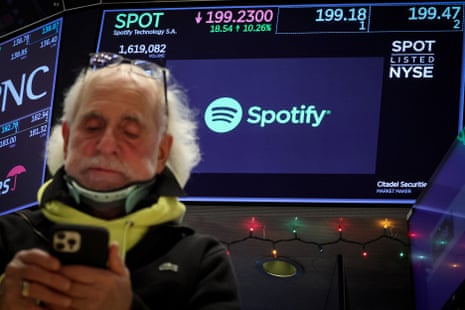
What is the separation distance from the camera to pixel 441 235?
3.30 m

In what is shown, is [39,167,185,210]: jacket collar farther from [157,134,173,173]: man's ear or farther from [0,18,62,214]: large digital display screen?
[0,18,62,214]: large digital display screen

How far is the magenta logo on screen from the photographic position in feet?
13.8

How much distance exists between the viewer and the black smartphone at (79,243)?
161 centimetres

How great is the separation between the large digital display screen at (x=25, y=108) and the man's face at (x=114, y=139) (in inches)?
83.2

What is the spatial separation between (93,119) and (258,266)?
7.43ft

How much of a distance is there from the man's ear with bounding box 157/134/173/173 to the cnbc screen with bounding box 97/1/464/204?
1671 millimetres

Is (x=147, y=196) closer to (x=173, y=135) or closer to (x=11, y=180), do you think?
(x=173, y=135)

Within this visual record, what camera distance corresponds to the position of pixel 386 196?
12.3ft

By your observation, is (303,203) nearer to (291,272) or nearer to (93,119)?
(291,272)

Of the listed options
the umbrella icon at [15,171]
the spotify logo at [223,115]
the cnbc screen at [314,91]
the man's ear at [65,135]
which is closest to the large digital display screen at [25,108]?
the umbrella icon at [15,171]

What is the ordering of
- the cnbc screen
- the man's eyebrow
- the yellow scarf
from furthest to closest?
the cnbc screen < the man's eyebrow < the yellow scarf

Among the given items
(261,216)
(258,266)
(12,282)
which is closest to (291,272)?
(258,266)

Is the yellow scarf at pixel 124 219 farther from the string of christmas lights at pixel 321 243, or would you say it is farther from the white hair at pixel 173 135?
the string of christmas lights at pixel 321 243

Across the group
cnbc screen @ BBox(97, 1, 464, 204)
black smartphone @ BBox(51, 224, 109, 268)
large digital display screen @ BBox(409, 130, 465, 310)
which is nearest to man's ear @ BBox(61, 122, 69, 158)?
black smartphone @ BBox(51, 224, 109, 268)
